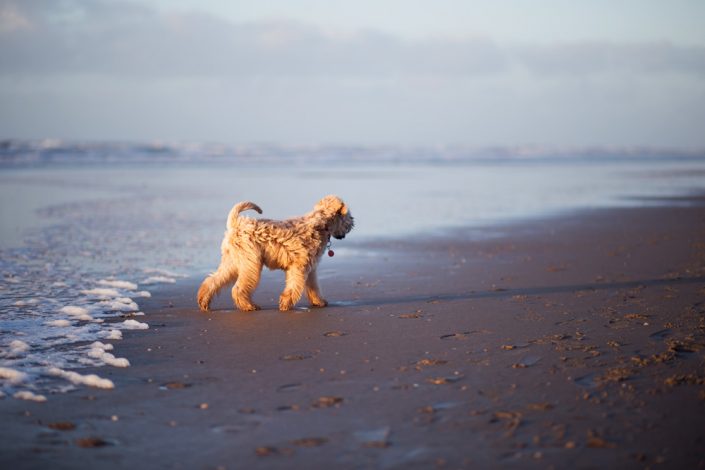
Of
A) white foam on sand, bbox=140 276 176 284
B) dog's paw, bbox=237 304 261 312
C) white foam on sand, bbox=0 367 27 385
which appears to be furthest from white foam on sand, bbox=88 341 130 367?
white foam on sand, bbox=140 276 176 284

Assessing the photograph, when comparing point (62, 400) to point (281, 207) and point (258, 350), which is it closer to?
point (258, 350)

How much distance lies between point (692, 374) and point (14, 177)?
33028 millimetres

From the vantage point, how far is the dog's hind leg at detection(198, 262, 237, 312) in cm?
866

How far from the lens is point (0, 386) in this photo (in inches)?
223

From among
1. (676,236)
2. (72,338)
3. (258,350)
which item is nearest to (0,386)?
(72,338)

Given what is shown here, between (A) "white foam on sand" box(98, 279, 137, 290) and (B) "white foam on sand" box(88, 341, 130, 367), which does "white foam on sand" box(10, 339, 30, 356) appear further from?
(A) "white foam on sand" box(98, 279, 137, 290)

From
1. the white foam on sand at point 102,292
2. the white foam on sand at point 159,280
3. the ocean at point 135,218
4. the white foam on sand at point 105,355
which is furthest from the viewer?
the white foam on sand at point 159,280

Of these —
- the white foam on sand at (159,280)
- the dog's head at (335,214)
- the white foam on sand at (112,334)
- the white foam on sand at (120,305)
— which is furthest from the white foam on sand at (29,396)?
the white foam on sand at (159,280)

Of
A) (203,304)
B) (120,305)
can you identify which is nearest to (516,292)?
(203,304)

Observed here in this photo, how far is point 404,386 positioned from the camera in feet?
18.4

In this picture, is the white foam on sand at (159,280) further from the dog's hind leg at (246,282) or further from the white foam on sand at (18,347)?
the white foam on sand at (18,347)

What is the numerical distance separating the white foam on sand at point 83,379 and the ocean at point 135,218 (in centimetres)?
2

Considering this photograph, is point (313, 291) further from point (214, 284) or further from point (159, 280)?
point (159, 280)

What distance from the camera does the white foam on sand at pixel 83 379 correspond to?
224 inches
